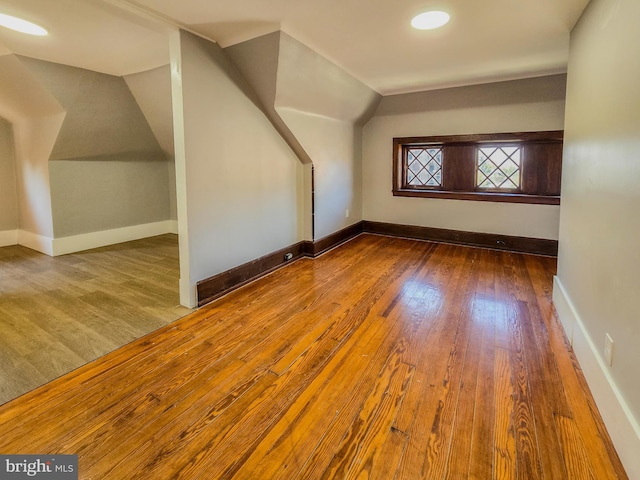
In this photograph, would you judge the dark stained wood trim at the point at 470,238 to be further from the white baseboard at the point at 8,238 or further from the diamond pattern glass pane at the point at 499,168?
the white baseboard at the point at 8,238

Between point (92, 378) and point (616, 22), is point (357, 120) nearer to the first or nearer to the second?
point (616, 22)

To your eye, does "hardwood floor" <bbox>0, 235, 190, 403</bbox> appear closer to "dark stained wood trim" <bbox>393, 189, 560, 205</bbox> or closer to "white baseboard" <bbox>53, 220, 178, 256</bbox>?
"white baseboard" <bbox>53, 220, 178, 256</bbox>

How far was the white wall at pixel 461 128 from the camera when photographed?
413 centimetres

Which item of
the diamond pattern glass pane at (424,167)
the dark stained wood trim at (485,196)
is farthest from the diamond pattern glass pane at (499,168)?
the diamond pattern glass pane at (424,167)

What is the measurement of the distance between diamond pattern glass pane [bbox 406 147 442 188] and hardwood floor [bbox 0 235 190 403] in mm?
3619

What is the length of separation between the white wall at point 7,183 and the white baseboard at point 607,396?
6.56 metres

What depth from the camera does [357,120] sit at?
16.6 ft

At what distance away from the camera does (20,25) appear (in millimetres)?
2535

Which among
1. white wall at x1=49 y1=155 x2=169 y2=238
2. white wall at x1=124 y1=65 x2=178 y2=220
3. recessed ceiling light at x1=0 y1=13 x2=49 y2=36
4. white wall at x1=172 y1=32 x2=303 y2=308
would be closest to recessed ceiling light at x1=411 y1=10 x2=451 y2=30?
white wall at x1=172 y1=32 x2=303 y2=308

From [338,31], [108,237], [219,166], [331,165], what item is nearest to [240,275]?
[219,166]

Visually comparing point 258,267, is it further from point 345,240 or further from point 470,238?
point 470,238

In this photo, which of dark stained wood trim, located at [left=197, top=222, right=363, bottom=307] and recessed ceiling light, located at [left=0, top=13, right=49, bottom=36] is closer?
recessed ceiling light, located at [left=0, top=13, right=49, bottom=36]

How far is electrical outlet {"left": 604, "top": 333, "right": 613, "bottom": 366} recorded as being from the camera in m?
1.58

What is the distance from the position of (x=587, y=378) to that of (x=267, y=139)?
318 cm
